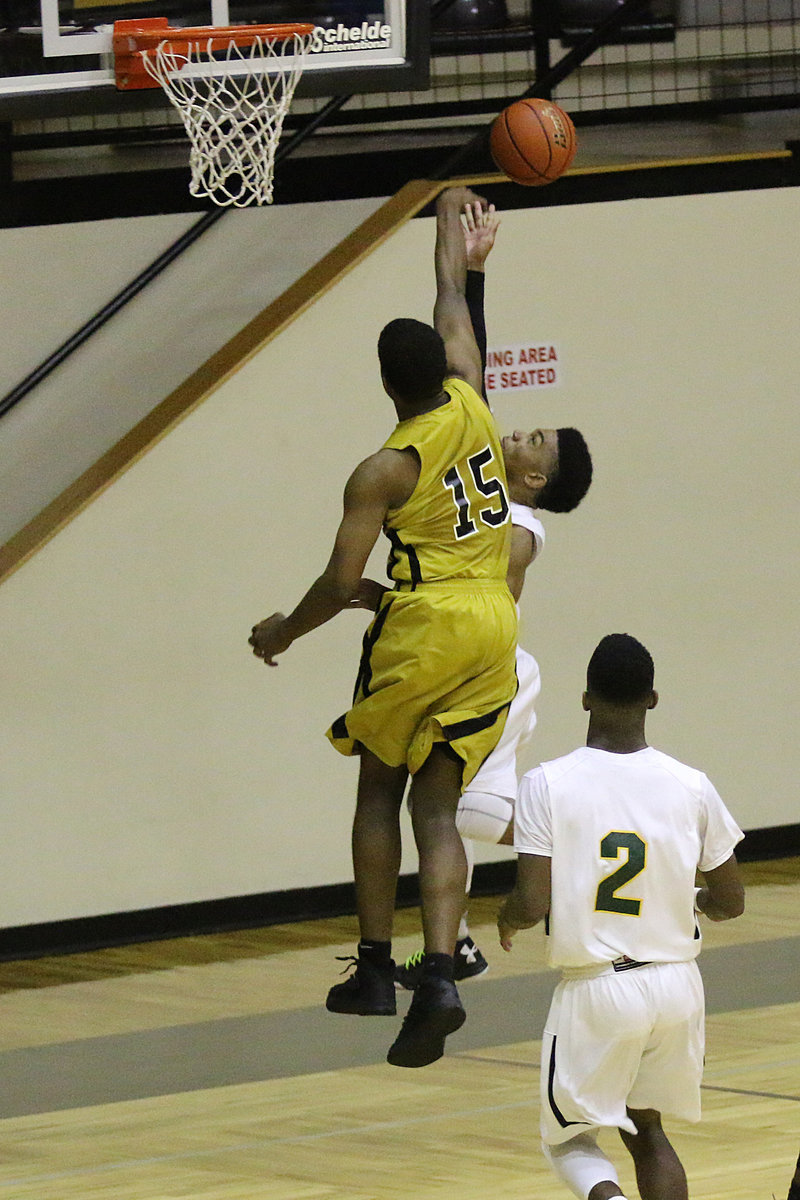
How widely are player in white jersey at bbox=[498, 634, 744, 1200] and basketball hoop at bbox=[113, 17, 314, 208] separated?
222 cm

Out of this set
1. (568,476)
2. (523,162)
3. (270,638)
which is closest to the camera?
(270,638)

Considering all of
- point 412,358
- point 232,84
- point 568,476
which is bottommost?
point 568,476

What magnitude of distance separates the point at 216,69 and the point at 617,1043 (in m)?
3.21

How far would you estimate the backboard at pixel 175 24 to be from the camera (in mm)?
5645

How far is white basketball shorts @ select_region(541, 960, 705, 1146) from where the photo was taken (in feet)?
13.1

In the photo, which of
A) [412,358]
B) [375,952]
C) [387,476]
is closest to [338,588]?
[387,476]

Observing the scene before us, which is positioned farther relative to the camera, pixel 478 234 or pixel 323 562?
pixel 323 562

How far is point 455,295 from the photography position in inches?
188

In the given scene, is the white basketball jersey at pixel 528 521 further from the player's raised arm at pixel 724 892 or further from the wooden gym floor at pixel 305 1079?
the wooden gym floor at pixel 305 1079

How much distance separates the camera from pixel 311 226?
319 inches

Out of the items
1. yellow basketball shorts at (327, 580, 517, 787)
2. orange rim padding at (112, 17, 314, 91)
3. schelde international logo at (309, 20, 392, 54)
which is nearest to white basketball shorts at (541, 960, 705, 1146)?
yellow basketball shorts at (327, 580, 517, 787)

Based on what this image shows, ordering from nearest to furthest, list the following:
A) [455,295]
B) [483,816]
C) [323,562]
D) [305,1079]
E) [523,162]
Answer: [455,295] < [483,816] < [523,162] < [305,1079] < [323,562]

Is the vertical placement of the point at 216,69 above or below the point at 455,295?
above

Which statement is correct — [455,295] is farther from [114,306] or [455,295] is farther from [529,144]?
[114,306]
